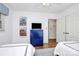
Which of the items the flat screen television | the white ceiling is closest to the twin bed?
the white ceiling

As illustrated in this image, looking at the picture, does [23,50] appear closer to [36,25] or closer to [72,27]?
[72,27]

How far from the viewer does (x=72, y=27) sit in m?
3.25

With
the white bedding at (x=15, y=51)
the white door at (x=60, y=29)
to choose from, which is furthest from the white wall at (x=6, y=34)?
the white door at (x=60, y=29)

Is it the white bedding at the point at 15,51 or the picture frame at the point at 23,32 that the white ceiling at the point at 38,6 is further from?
the white bedding at the point at 15,51

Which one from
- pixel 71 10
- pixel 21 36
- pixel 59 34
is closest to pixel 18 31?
pixel 21 36

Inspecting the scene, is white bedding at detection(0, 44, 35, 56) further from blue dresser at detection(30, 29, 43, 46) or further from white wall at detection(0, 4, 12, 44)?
blue dresser at detection(30, 29, 43, 46)

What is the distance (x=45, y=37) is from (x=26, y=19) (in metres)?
1.09

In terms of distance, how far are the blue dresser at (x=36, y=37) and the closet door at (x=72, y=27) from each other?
100cm

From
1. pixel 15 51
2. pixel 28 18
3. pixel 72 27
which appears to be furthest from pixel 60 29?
pixel 15 51

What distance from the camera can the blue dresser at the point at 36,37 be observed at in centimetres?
365

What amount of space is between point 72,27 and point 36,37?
56.0 inches

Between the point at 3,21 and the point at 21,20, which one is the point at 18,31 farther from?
the point at 3,21

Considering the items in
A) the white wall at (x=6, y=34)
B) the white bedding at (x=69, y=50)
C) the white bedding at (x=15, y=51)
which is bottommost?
the white bedding at (x=69, y=50)

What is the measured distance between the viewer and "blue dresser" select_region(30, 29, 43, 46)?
365 centimetres
